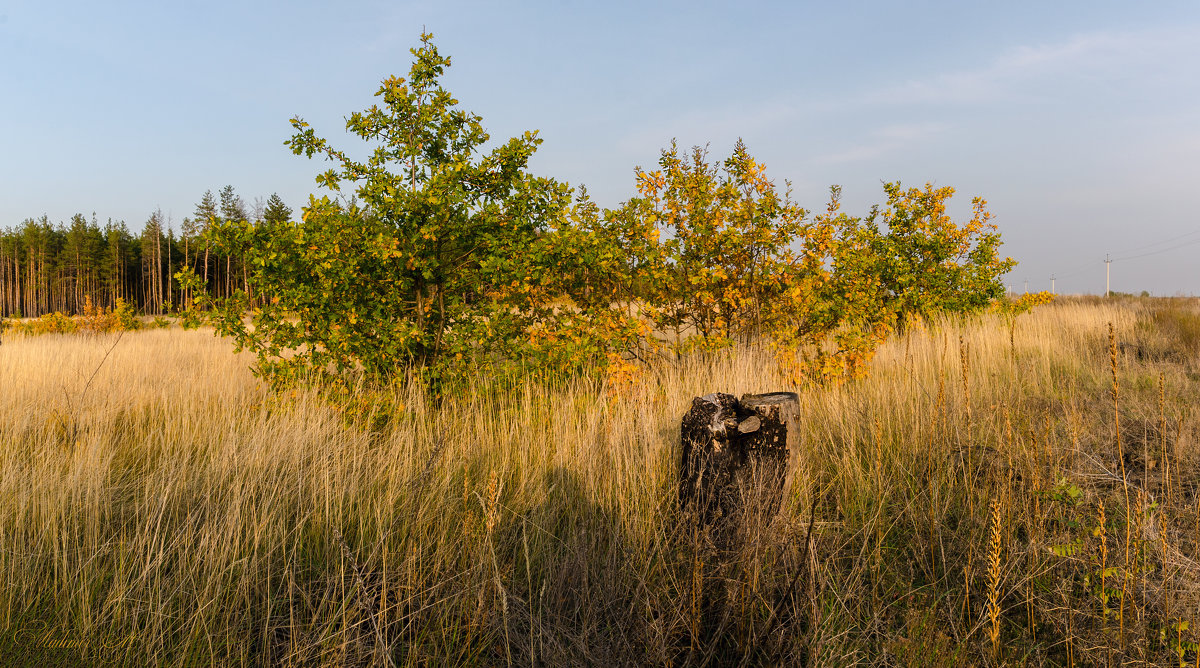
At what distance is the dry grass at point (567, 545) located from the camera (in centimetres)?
194

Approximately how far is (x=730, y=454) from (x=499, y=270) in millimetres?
2559

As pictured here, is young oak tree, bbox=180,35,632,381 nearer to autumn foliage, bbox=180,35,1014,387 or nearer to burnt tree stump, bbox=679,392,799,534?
autumn foliage, bbox=180,35,1014,387

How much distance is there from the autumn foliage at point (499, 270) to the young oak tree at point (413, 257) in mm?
13

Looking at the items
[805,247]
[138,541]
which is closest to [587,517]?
[138,541]

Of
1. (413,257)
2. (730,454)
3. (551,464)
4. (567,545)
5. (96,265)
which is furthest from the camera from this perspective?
(96,265)

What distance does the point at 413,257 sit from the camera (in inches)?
175

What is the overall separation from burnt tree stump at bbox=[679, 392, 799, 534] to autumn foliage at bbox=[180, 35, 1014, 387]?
207 cm

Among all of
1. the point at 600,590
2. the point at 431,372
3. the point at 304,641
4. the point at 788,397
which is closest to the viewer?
the point at 304,641

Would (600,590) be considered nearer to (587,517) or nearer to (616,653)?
(616,653)

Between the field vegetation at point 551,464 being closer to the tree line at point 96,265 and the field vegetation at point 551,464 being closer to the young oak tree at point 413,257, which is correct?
the young oak tree at point 413,257

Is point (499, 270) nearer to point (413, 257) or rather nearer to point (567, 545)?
point (413, 257)

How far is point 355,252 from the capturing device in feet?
13.9

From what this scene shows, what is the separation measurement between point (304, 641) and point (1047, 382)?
6.73m

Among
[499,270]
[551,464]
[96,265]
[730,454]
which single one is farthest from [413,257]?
[96,265]
